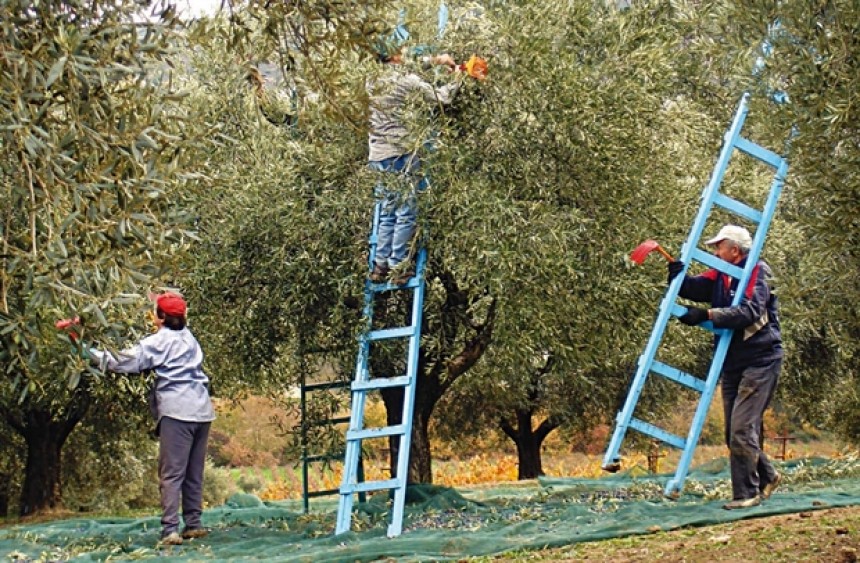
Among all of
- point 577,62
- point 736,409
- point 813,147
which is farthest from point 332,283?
point 813,147

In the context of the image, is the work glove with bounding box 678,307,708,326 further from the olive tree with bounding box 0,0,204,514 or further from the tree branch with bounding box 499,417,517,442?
the tree branch with bounding box 499,417,517,442

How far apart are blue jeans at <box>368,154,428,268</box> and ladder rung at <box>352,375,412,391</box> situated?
3.26ft

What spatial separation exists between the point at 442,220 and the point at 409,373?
1346 mm

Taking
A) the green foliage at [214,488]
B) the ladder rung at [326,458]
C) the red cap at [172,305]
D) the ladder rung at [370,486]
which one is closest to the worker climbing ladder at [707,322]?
the ladder rung at [370,486]

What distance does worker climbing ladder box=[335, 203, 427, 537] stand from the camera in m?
11.1

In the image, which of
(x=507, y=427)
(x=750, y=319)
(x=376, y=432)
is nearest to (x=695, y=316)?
(x=750, y=319)

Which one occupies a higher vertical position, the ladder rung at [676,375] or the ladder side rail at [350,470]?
the ladder rung at [676,375]

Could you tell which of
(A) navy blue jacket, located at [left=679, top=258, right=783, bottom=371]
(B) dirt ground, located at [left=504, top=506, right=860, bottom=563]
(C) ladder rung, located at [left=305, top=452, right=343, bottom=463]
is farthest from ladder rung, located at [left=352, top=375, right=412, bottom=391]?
(A) navy blue jacket, located at [left=679, top=258, right=783, bottom=371]

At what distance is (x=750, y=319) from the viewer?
1088cm

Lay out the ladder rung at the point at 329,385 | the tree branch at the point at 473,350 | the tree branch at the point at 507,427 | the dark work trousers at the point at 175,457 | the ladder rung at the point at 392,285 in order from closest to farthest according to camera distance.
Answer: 1. the dark work trousers at the point at 175,457
2. the ladder rung at the point at 392,285
3. the tree branch at the point at 473,350
4. the ladder rung at the point at 329,385
5. the tree branch at the point at 507,427

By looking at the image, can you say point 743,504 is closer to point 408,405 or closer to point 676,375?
point 676,375

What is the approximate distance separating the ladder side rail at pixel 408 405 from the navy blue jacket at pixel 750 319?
2500mm

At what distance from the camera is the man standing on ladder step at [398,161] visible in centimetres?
1130

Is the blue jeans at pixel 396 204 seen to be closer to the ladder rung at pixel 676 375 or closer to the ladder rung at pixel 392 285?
the ladder rung at pixel 392 285
